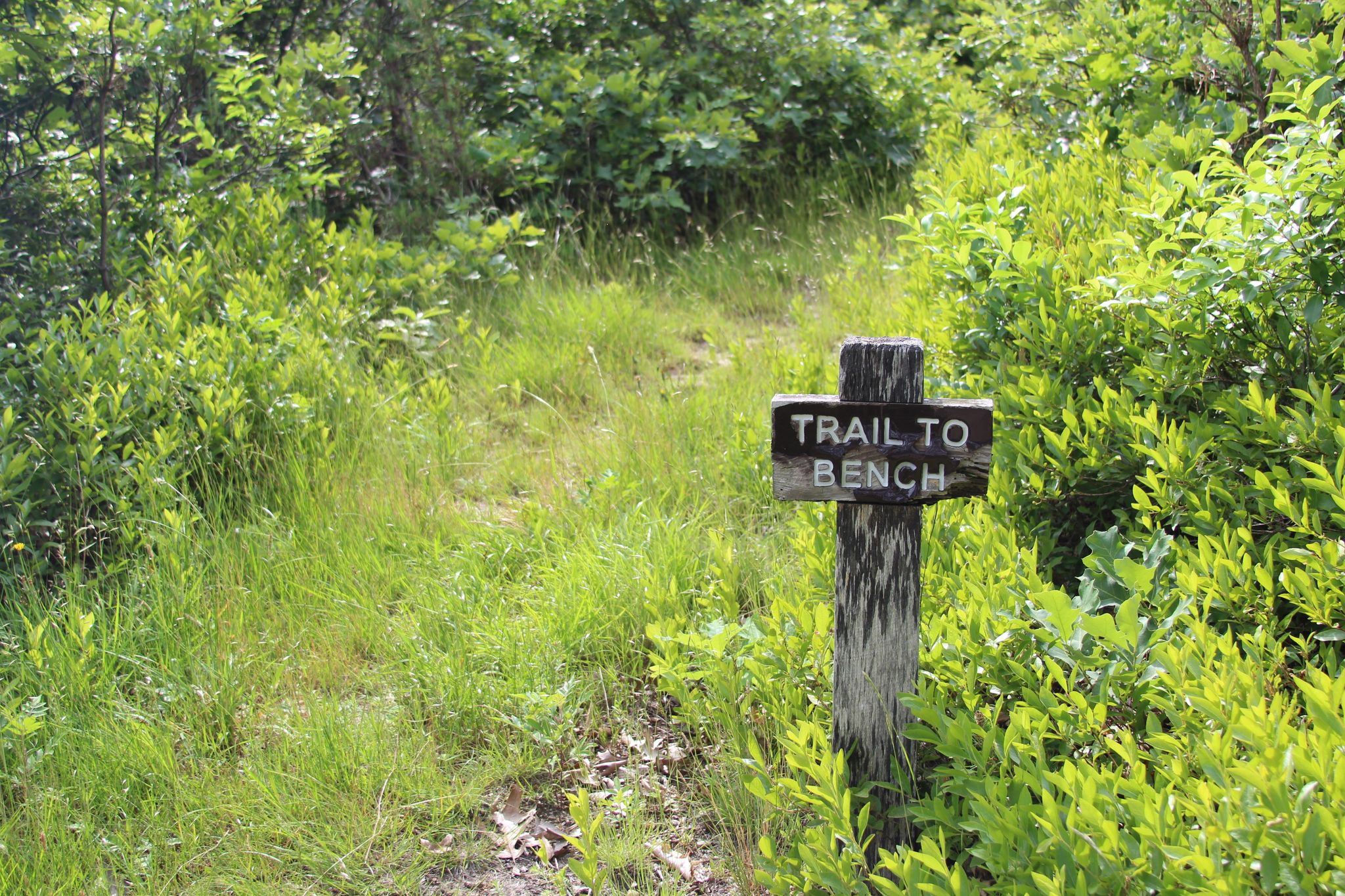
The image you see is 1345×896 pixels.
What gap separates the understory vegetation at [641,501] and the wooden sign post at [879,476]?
146mm

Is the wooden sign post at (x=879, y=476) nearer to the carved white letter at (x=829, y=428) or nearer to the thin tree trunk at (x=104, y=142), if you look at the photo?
the carved white letter at (x=829, y=428)

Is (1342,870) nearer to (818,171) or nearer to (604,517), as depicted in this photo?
(604,517)

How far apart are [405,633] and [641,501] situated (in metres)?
1.02

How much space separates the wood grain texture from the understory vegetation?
0.30ft

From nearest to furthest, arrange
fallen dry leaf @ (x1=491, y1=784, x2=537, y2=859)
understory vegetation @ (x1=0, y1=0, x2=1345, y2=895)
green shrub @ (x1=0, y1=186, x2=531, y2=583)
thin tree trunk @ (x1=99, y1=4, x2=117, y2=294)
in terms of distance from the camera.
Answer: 1. understory vegetation @ (x1=0, y1=0, x2=1345, y2=895)
2. fallen dry leaf @ (x1=491, y1=784, x2=537, y2=859)
3. green shrub @ (x1=0, y1=186, x2=531, y2=583)
4. thin tree trunk @ (x1=99, y1=4, x2=117, y2=294)

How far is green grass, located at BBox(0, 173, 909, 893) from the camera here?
273cm

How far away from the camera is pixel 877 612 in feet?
7.54

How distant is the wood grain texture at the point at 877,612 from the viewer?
7.13 feet

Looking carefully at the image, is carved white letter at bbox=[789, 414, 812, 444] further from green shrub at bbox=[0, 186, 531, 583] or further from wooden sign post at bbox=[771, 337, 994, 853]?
green shrub at bbox=[0, 186, 531, 583]

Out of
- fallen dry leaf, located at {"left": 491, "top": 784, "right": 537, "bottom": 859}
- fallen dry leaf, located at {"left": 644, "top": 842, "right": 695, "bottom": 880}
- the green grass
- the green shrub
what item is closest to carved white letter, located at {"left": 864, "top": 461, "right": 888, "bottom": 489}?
the green grass

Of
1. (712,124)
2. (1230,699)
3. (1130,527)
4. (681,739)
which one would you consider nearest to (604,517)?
(681,739)

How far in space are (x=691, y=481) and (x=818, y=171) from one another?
12.5ft

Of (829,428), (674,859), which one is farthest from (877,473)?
(674,859)

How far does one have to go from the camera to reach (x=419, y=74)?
22.7 ft
